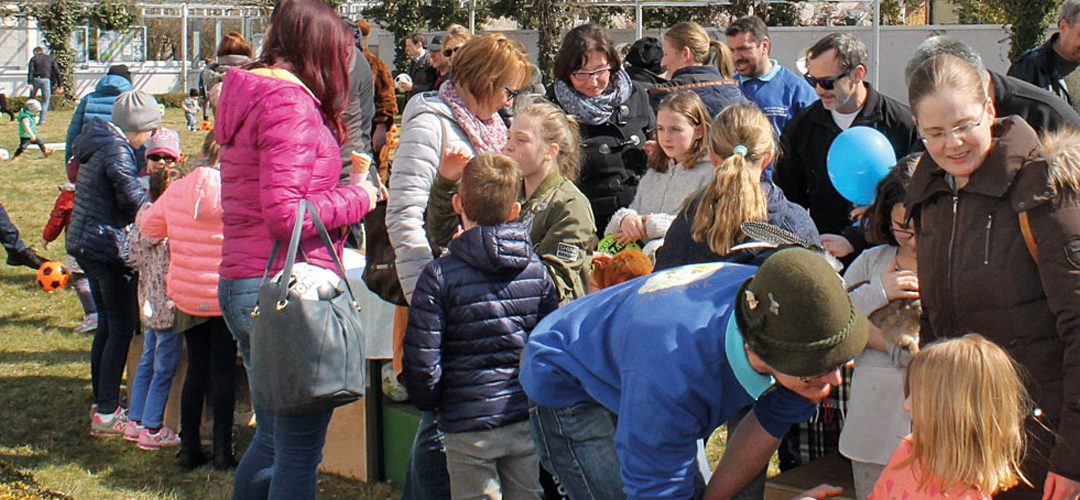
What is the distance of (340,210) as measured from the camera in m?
3.65

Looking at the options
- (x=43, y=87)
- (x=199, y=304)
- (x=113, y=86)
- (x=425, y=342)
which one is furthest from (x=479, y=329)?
(x=43, y=87)

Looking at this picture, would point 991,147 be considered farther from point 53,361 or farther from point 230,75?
point 53,361

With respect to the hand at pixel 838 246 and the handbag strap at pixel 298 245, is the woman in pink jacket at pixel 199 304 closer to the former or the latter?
the handbag strap at pixel 298 245

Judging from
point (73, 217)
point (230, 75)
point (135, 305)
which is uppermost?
point (230, 75)

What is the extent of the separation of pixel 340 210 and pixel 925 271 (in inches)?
68.0

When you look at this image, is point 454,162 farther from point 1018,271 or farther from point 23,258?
point 23,258

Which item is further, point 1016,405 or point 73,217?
point 73,217

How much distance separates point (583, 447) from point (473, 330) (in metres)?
0.81

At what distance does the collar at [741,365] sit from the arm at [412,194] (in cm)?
186

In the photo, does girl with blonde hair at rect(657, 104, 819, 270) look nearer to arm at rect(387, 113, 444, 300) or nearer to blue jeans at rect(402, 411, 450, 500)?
arm at rect(387, 113, 444, 300)

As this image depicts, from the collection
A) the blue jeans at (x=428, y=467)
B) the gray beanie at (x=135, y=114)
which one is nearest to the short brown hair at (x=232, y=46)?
the gray beanie at (x=135, y=114)

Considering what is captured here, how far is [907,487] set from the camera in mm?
2676

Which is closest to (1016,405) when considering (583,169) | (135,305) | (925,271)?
(925,271)

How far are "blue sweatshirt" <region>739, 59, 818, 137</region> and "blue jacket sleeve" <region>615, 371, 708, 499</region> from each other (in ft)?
12.0
